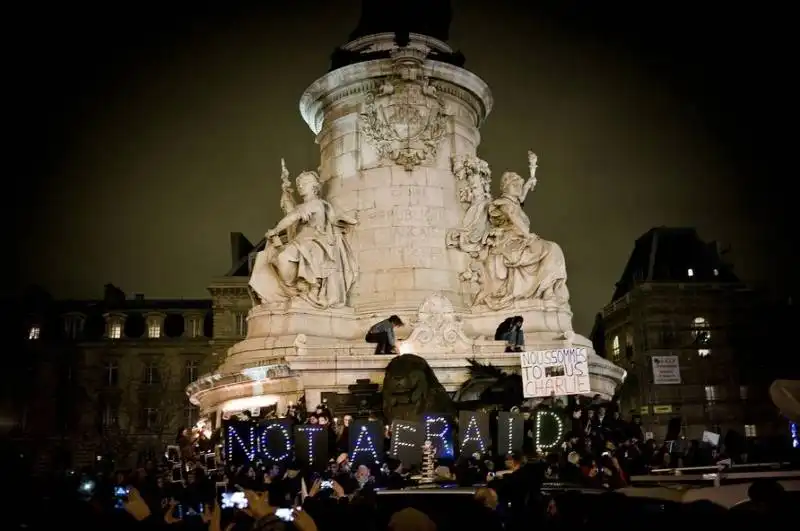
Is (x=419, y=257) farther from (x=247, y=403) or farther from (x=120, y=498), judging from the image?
(x=120, y=498)

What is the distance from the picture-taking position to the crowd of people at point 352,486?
6.45 meters

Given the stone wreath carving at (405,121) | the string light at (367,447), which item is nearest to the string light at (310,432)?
the string light at (367,447)

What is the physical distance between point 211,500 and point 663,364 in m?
43.7

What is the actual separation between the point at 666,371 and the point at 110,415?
33443mm

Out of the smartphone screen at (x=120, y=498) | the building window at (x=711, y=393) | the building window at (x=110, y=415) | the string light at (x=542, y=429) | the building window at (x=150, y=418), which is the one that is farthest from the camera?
the building window at (x=110, y=415)

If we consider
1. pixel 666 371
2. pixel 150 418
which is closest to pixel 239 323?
pixel 150 418

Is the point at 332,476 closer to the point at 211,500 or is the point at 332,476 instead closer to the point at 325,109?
the point at 211,500

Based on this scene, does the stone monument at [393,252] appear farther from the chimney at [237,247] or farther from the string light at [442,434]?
the chimney at [237,247]

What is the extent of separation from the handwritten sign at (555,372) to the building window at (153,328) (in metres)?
42.2

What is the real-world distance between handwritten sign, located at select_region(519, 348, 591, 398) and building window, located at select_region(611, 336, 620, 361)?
40.7 meters

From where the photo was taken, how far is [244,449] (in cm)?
1789

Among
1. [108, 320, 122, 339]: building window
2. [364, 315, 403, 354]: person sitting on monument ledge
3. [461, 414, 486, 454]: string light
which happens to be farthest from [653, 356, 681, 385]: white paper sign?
[461, 414, 486, 454]: string light

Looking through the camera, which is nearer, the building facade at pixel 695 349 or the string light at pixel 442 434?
the string light at pixel 442 434

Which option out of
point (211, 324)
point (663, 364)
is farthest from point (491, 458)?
point (211, 324)
